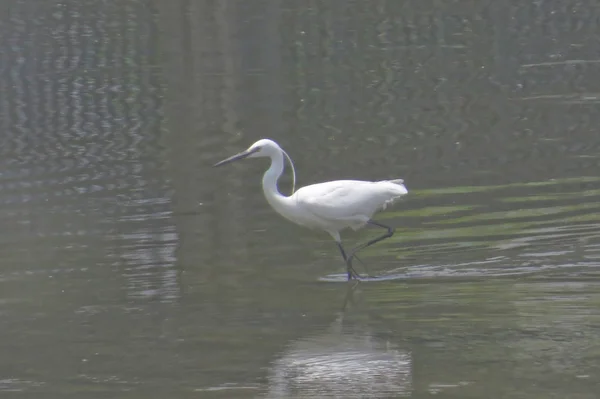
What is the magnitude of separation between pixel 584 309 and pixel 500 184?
4.43 metres

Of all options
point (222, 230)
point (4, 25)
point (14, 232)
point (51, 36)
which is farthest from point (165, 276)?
point (4, 25)

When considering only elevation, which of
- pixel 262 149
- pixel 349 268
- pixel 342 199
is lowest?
pixel 349 268

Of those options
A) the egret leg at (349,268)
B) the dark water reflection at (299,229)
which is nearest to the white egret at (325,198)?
the egret leg at (349,268)

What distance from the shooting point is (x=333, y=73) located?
22.2 meters

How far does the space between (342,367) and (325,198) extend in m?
2.68

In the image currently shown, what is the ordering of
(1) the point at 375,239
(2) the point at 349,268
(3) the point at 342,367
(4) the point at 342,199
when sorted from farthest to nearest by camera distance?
(1) the point at 375,239 < (4) the point at 342,199 < (2) the point at 349,268 < (3) the point at 342,367

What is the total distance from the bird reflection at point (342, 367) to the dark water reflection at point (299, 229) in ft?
0.08

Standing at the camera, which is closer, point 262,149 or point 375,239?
point 262,149

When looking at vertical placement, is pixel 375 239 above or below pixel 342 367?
above

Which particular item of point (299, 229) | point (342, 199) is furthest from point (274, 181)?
point (299, 229)

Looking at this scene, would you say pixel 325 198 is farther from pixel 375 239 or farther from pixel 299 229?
pixel 299 229

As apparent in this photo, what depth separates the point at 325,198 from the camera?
10570mm

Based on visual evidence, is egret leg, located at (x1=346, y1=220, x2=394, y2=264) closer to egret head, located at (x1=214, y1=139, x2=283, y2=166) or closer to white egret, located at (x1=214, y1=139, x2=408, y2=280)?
white egret, located at (x1=214, y1=139, x2=408, y2=280)

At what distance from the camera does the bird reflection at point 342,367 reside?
764cm
